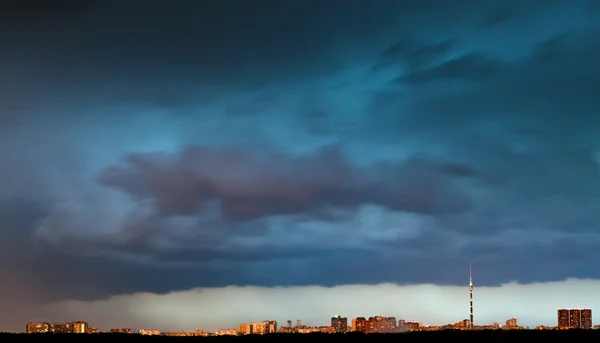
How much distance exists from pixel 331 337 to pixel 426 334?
4.81 meters

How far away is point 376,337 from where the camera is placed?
Result: 1436 inches

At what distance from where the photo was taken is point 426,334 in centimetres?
3766

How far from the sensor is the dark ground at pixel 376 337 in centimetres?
3600

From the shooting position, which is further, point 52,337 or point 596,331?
point 596,331

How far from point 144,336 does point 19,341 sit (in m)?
5.64

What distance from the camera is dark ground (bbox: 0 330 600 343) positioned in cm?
3600

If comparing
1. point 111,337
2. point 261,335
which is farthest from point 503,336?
point 111,337

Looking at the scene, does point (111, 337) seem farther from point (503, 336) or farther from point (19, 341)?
point (503, 336)

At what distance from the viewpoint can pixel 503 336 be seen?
37.4 m

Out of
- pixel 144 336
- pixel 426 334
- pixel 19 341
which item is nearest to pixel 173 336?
pixel 144 336

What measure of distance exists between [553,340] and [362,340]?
939 centimetres

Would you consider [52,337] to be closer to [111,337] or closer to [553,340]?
[111,337]

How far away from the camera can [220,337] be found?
37.2m

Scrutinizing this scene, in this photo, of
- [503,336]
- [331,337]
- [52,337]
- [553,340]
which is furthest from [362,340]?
[52,337]
